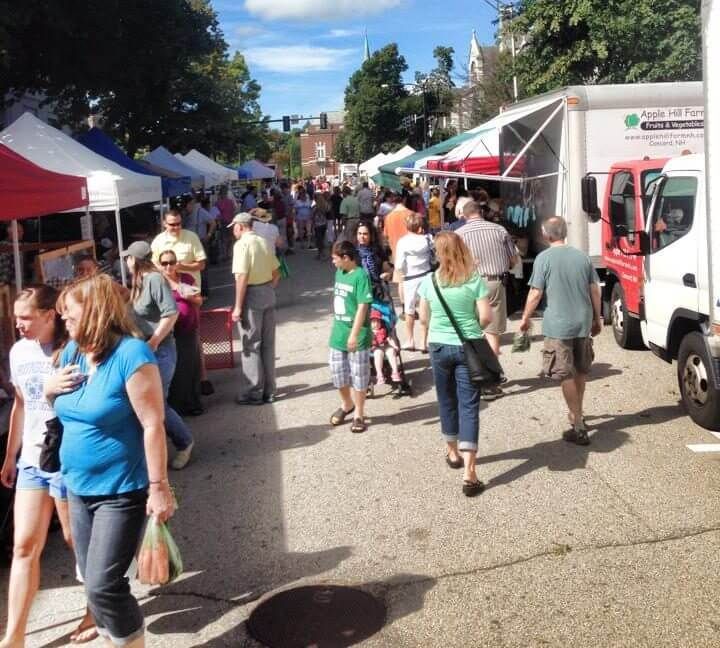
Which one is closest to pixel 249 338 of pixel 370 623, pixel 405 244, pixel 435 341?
pixel 405 244

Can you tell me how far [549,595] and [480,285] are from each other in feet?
7.35

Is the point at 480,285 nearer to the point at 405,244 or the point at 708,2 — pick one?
the point at 708,2

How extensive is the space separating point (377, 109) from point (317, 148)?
77836 millimetres

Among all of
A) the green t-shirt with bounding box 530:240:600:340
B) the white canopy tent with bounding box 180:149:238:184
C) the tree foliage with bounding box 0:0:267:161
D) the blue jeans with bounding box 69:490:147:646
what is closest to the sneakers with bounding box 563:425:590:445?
the green t-shirt with bounding box 530:240:600:340

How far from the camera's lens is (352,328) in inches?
281

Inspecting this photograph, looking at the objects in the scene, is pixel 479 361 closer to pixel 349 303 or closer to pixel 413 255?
pixel 349 303

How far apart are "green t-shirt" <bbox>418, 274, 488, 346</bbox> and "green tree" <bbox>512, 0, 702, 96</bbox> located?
14.9 m

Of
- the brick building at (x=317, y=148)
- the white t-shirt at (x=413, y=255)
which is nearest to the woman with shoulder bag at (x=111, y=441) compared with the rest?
the white t-shirt at (x=413, y=255)

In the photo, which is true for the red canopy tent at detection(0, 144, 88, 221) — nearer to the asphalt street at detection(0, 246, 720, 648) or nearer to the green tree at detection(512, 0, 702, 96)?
the asphalt street at detection(0, 246, 720, 648)

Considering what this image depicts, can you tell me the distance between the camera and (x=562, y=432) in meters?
7.09

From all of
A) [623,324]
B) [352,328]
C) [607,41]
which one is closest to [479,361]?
[352,328]

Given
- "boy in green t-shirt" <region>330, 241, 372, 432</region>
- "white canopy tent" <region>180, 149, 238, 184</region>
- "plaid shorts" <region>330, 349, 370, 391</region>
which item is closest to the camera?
"boy in green t-shirt" <region>330, 241, 372, 432</region>

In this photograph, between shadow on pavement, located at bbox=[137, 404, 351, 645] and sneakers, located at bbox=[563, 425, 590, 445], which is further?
sneakers, located at bbox=[563, 425, 590, 445]

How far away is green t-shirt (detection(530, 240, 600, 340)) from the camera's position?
21.5 ft
